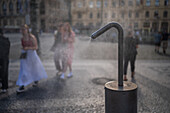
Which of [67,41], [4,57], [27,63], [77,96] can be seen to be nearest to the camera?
[77,96]

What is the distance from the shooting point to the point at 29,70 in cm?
455

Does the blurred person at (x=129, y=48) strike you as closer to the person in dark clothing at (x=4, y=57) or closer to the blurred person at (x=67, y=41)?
the blurred person at (x=67, y=41)

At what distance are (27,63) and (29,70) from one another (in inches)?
8.0

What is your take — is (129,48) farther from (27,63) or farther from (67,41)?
(27,63)

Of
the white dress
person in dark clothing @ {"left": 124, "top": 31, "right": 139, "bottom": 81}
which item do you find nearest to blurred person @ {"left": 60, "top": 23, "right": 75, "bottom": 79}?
the white dress

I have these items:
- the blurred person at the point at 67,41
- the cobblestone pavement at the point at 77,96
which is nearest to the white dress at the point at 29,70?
the cobblestone pavement at the point at 77,96

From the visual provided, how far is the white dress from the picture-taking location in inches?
174

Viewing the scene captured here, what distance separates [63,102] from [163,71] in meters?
4.57

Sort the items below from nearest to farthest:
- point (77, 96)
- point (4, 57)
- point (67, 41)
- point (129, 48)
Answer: point (77, 96), point (4, 57), point (129, 48), point (67, 41)

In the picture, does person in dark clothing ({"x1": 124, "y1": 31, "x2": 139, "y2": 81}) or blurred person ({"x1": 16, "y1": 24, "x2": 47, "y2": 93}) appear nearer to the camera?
blurred person ({"x1": 16, "y1": 24, "x2": 47, "y2": 93})

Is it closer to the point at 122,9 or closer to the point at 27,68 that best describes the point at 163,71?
the point at 27,68

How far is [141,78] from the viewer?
5613mm

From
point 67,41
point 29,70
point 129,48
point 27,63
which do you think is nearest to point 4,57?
point 27,63

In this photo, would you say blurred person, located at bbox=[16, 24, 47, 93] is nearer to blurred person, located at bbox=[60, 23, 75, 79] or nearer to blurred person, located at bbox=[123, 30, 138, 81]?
blurred person, located at bbox=[60, 23, 75, 79]
